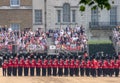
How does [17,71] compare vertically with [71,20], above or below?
below

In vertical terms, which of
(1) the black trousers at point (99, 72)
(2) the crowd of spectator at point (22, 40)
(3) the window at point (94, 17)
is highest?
(3) the window at point (94, 17)

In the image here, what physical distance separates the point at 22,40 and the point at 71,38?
12.0ft

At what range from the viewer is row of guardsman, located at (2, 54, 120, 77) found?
2602 centimetres

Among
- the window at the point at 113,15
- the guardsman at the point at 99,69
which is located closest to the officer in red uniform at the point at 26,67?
the guardsman at the point at 99,69

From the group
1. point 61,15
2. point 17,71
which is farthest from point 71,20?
point 17,71

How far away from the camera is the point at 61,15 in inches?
1640

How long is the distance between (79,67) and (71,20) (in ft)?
51.4

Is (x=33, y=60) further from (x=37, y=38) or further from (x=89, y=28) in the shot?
(x=89, y=28)

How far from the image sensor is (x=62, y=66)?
26188 millimetres

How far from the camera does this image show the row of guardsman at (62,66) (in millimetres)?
26017

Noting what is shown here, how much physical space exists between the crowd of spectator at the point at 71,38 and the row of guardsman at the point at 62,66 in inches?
342

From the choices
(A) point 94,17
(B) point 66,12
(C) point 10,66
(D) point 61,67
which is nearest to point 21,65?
(C) point 10,66

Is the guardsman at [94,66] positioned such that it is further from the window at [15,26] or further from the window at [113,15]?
the window at [15,26]

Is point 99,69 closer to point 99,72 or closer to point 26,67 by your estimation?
point 99,72
